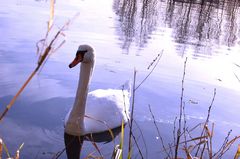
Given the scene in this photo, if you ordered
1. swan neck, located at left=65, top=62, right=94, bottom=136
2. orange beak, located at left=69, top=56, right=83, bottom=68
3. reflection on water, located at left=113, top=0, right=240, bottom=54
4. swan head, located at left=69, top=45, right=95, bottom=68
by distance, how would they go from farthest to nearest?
reflection on water, located at left=113, top=0, right=240, bottom=54 < swan head, located at left=69, top=45, right=95, bottom=68 < swan neck, located at left=65, top=62, right=94, bottom=136 < orange beak, located at left=69, top=56, right=83, bottom=68

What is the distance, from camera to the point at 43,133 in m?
5.41

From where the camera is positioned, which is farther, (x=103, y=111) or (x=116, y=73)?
(x=116, y=73)

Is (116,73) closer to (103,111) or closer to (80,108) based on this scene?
(103,111)

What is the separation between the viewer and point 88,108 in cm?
617

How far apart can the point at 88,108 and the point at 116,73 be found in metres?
2.62

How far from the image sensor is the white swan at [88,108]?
5.63 metres

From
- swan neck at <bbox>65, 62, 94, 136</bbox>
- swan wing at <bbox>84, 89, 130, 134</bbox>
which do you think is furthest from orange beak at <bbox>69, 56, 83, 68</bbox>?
swan wing at <bbox>84, 89, 130, 134</bbox>

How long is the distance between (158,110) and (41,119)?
6.93 ft

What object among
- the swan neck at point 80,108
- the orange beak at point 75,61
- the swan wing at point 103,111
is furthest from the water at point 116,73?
the orange beak at point 75,61

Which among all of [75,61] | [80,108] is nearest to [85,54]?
[75,61]

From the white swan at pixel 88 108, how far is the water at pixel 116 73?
278 millimetres

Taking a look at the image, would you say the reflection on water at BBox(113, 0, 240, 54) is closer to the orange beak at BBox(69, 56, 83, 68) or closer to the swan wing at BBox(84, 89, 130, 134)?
the swan wing at BBox(84, 89, 130, 134)

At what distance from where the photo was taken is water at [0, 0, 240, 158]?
5.68m

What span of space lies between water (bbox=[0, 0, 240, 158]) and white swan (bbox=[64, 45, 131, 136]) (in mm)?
278
